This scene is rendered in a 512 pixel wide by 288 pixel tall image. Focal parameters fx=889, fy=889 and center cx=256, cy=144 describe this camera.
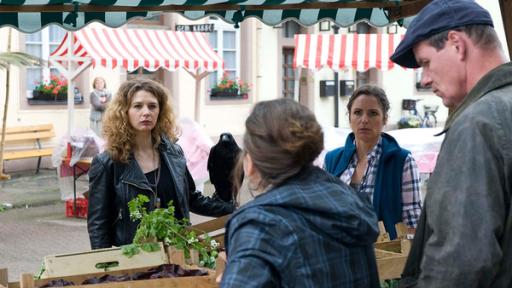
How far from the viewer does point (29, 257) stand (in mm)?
9336

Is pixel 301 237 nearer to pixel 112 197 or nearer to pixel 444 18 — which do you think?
pixel 444 18

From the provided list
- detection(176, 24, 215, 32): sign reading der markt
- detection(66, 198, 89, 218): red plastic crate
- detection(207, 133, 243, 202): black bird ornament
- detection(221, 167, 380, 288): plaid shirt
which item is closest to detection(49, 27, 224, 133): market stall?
detection(176, 24, 215, 32): sign reading der markt

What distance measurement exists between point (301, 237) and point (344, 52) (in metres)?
15.2

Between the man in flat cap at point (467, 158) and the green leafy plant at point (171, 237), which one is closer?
the man in flat cap at point (467, 158)

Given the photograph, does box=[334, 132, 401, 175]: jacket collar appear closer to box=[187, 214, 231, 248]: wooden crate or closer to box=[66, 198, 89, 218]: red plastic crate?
box=[187, 214, 231, 248]: wooden crate

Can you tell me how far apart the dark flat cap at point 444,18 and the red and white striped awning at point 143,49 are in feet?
40.8

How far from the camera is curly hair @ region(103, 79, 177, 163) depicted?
441cm

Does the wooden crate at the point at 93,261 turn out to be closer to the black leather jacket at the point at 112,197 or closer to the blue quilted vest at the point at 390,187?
the black leather jacket at the point at 112,197

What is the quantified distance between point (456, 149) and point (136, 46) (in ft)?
45.1

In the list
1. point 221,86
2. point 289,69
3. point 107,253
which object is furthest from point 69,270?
point 289,69

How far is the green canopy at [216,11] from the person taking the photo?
4.77 m

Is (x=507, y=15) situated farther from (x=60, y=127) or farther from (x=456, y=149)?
(x=60, y=127)

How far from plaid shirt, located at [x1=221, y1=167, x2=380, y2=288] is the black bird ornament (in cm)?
237

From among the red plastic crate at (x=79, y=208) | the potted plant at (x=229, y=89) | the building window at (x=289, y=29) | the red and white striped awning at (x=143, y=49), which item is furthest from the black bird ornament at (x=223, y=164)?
the building window at (x=289, y=29)
